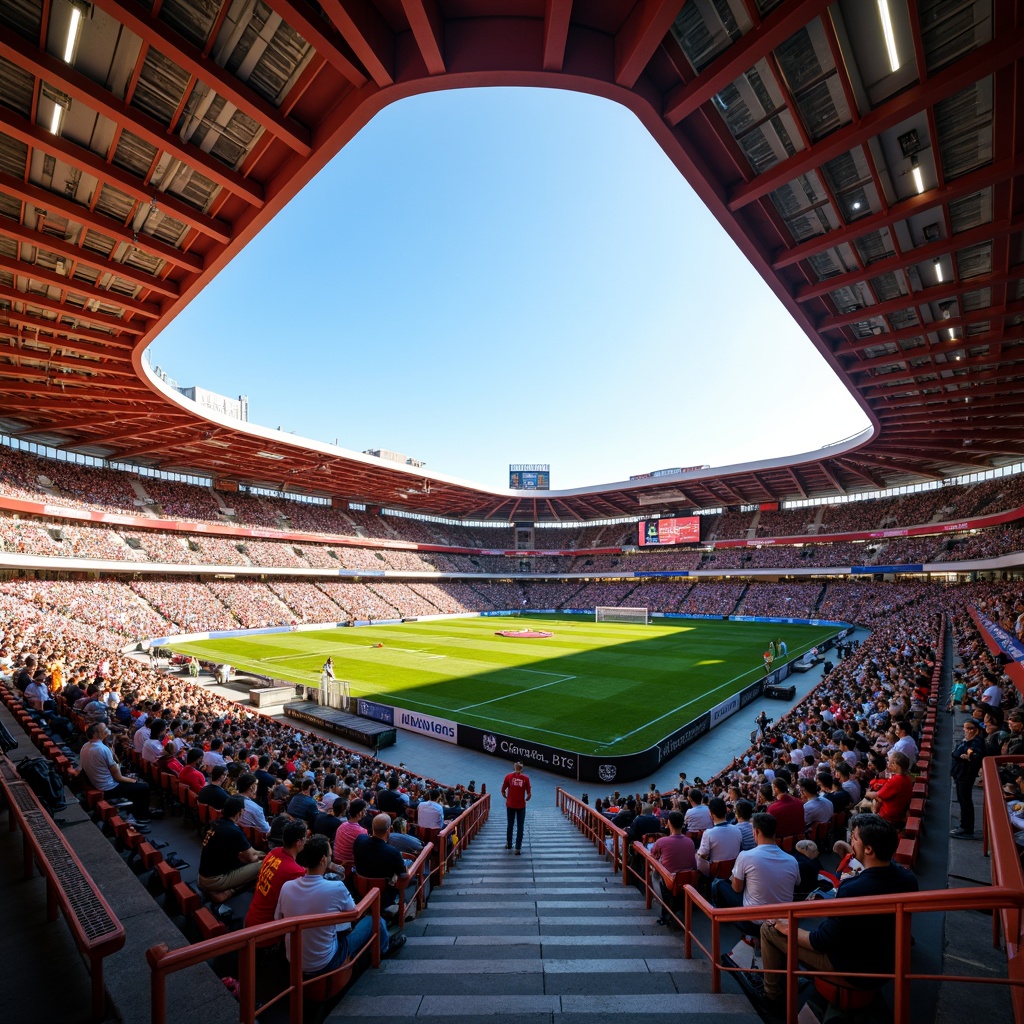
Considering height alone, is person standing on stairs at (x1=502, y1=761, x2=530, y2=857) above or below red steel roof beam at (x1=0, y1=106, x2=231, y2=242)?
below

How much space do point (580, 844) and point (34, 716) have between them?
12.4 metres

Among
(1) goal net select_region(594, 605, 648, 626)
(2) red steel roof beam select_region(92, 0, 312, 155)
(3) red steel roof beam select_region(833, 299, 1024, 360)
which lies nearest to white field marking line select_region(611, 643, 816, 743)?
(3) red steel roof beam select_region(833, 299, 1024, 360)

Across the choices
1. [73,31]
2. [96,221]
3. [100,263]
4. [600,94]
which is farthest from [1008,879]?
[100,263]

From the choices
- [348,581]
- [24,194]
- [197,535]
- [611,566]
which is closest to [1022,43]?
[24,194]

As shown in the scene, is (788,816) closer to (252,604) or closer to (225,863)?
(225,863)

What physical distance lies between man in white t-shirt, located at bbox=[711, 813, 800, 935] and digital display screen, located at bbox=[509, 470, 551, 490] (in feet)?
244

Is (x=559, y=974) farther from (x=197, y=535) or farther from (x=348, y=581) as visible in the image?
(x=348, y=581)

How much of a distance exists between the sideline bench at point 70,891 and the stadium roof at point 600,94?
9.52 meters

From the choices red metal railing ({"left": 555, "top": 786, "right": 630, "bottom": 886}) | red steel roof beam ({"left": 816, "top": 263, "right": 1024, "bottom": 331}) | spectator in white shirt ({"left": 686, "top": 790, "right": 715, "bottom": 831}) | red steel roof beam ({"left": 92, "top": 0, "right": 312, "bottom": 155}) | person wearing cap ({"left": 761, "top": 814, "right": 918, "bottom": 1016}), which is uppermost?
red steel roof beam ({"left": 92, "top": 0, "right": 312, "bottom": 155})

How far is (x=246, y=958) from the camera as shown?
305 cm

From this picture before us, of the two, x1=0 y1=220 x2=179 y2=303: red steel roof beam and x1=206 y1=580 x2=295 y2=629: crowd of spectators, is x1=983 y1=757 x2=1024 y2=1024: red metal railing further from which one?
x1=206 y1=580 x2=295 y2=629: crowd of spectators

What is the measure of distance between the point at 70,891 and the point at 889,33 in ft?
45.3

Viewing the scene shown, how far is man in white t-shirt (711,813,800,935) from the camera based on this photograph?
4242mm

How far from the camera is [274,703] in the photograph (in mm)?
24156
